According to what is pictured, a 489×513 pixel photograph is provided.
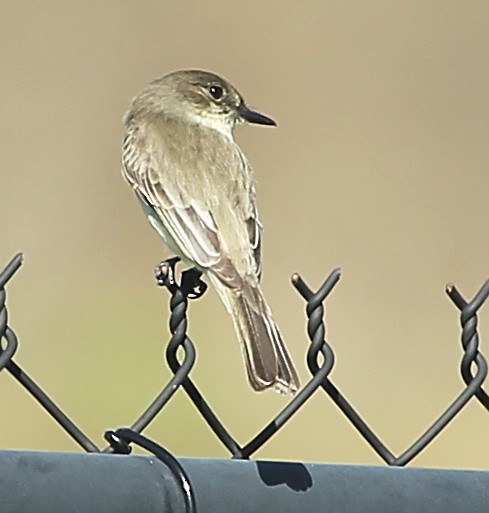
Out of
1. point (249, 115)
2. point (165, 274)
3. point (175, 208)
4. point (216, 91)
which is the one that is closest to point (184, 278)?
point (165, 274)

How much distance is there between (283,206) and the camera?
31.4 ft

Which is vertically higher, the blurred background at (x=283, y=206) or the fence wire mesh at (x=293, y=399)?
the fence wire mesh at (x=293, y=399)

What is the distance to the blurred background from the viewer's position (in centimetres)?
755

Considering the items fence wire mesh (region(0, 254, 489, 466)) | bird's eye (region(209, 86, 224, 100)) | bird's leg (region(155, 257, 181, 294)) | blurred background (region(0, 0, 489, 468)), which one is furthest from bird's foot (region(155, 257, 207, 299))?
blurred background (region(0, 0, 489, 468))

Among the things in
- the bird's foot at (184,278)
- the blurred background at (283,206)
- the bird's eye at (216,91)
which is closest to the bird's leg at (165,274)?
the bird's foot at (184,278)

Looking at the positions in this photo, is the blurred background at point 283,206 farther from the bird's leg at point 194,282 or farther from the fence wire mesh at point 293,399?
the fence wire mesh at point 293,399

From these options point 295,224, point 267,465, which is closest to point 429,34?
point 295,224

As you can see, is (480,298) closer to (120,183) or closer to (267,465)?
(267,465)

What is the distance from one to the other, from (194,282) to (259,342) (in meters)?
0.83

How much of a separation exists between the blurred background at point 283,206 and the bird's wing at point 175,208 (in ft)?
6.91

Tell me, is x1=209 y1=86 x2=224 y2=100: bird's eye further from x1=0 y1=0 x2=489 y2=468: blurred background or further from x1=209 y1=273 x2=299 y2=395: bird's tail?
x1=0 y1=0 x2=489 y2=468: blurred background

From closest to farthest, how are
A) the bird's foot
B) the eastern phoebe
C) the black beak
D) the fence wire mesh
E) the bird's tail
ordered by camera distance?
the fence wire mesh
the bird's tail
the bird's foot
the eastern phoebe
the black beak

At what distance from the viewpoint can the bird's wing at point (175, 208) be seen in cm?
426

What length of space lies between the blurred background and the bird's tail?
291 centimetres
